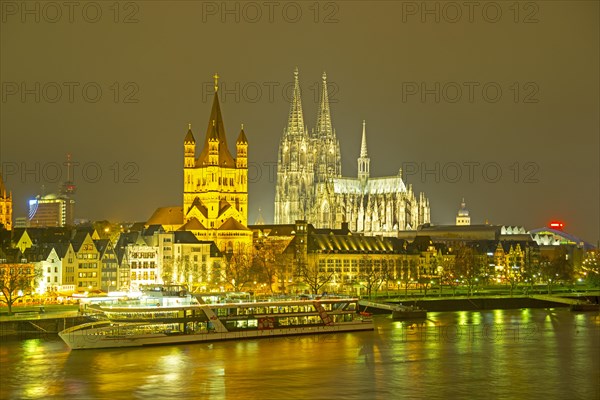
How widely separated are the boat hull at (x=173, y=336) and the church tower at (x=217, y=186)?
191 feet

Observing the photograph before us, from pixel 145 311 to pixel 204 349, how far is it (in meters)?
6.26

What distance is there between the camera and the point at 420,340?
7562cm

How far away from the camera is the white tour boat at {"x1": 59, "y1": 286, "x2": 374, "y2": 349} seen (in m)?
71.4

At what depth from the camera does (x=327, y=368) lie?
61.3 metres

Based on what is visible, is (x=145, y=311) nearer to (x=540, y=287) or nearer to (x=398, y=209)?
(x=540, y=287)

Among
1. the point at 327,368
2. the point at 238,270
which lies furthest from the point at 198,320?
the point at 238,270

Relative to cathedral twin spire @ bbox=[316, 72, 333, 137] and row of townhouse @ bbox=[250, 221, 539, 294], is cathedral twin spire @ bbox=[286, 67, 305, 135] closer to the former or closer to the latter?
cathedral twin spire @ bbox=[316, 72, 333, 137]

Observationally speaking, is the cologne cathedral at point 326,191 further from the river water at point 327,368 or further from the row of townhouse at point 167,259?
the river water at point 327,368

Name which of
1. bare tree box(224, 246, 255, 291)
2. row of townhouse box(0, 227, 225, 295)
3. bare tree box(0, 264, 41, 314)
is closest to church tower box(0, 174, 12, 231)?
row of townhouse box(0, 227, 225, 295)

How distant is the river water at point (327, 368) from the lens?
5375 centimetres

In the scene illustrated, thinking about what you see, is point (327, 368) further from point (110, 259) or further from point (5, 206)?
point (5, 206)

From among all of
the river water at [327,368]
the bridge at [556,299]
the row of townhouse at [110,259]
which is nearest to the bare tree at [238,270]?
the row of townhouse at [110,259]

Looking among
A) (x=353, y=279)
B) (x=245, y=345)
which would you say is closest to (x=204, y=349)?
(x=245, y=345)
